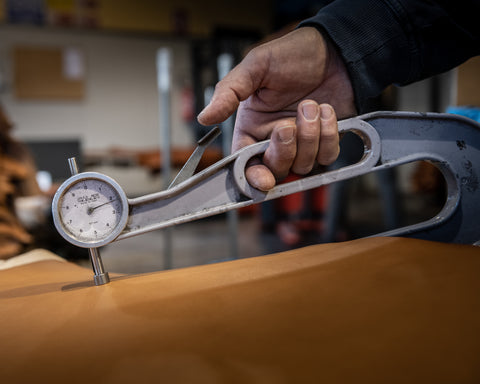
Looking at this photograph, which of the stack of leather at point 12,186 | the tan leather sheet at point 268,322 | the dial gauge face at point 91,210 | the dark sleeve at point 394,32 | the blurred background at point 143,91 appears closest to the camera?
the tan leather sheet at point 268,322

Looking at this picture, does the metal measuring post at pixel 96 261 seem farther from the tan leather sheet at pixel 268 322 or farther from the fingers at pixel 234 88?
the fingers at pixel 234 88

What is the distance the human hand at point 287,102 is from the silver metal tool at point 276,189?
0.03 metres

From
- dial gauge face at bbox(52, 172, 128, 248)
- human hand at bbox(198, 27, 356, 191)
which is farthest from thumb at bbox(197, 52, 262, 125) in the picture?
dial gauge face at bbox(52, 172, 128, 248)

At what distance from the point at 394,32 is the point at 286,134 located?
0.31 meters

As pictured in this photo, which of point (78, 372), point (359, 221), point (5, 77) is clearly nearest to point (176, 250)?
point (359, 221)

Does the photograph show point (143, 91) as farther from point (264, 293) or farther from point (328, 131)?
point (264, 293)

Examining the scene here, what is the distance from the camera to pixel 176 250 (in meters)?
2.82

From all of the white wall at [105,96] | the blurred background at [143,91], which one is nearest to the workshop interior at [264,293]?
the blurred background at [143,91]

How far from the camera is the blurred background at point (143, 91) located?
3354mm

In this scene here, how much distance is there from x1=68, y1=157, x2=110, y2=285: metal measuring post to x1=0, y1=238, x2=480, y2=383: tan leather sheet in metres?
0.02

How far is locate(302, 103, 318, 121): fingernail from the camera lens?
27.1 inches

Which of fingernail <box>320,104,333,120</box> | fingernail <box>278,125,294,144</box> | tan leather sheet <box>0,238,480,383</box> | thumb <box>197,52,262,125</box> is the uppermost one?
thumb <box>197,52,262,125</box>

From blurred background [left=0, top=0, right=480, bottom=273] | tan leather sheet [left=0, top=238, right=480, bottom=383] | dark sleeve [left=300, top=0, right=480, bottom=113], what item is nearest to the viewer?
tan leather sheet [left=0, top=238, right=480, bottom=383]

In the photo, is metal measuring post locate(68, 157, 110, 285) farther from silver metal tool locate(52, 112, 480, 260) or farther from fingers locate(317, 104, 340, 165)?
fingers locate(317, 104, 340, 165)
